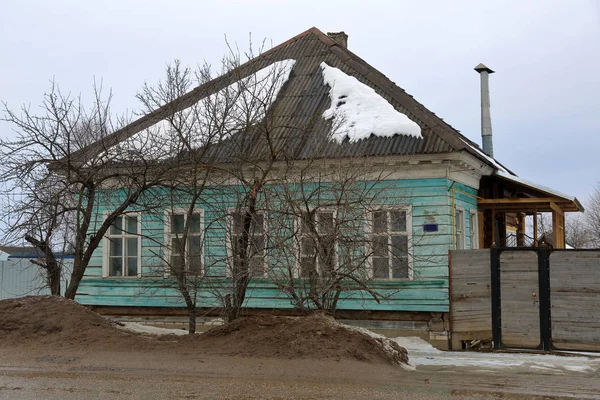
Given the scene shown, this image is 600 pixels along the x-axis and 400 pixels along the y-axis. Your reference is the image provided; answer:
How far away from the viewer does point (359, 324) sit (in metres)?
15.4

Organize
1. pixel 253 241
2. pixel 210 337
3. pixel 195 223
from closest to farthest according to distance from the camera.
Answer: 1. pixel 210 337
2. pixel 253 241
3. pixel 195 223

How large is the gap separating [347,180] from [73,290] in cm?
578

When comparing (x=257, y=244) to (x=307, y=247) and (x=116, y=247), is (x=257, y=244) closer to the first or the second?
(x=307, y=247)

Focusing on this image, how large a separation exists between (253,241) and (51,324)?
340 centimetres

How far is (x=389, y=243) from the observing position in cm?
1284

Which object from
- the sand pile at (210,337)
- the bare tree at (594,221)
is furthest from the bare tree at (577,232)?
the sand pile at (210,337)

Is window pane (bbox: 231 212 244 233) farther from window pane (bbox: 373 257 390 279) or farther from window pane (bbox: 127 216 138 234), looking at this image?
window pane (bbox: 127 216 138 234)

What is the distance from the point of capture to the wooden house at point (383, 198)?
14.4 meters

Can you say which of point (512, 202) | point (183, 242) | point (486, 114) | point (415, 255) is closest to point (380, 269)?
point (415, 255)

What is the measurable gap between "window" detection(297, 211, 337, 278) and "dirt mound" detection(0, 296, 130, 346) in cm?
300

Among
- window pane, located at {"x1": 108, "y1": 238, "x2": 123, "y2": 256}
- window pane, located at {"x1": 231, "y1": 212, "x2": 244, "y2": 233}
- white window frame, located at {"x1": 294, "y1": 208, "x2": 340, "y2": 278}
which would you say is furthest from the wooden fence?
window pane, located at {"x1": 108, "y1": 238, "x2": 123, "y2": 256}

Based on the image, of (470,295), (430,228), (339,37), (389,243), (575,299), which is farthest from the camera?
(339,37)

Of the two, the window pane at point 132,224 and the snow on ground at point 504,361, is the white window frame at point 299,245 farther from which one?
the window pane at point 132,224

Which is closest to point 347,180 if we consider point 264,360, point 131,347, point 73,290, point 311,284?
point 311,284
